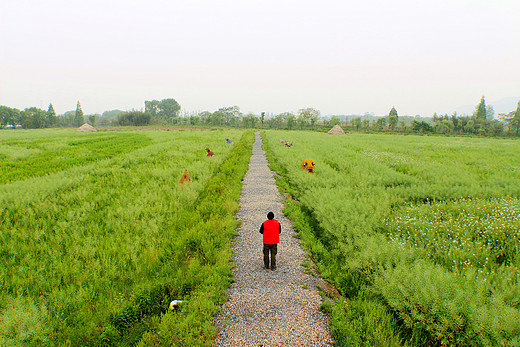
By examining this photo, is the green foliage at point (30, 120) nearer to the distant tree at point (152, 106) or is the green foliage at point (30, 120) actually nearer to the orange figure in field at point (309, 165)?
the distant tree at point (152, 106)

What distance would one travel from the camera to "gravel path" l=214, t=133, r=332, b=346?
11.5 ft

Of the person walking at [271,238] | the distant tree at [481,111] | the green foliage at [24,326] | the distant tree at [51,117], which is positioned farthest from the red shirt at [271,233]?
the distant tree at [51,117]

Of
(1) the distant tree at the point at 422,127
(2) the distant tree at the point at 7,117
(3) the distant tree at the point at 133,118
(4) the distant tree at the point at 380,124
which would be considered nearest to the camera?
(1) the distant tree at the point at 422,127

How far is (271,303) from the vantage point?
13.7 ft

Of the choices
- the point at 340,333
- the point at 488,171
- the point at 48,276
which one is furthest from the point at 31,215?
the point at 488,171

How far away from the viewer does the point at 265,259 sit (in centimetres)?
523

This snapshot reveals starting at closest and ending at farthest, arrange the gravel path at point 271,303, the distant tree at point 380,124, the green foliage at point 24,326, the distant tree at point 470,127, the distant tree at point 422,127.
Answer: the green foliage at point 24,326 < the gravel path at point 271,303 < the distant tree at point 422,127 < the distant tree at point 470,127 < the distant tree at point 380,124

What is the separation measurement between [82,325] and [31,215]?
6100mm

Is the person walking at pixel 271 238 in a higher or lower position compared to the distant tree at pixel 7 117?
lower

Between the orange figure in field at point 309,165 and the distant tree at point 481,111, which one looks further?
the distant tree at point 481,111

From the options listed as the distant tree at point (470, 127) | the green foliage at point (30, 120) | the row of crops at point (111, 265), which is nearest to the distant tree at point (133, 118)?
the green foliage at point (30, 120)

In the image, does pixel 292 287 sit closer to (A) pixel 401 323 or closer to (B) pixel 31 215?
(A) pixel 401 323

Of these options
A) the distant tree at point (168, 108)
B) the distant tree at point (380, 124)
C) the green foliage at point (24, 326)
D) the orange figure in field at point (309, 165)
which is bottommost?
the green foliage at point (24, 326)

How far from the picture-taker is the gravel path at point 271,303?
351 centimetres
